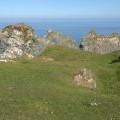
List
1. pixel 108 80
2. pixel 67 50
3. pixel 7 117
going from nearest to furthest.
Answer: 1. pixel 7 117
2. pixel 108 80
3. pixel 67 50

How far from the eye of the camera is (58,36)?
15425 cm

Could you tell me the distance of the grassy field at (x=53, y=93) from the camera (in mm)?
38125

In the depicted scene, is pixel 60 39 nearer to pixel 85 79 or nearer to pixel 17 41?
pixel 17 41

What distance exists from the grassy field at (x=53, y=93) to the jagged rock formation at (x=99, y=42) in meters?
87.3

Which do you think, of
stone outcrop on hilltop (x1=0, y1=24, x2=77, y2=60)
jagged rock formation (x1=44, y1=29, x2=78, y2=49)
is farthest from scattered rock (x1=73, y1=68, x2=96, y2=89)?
jagged rock formation (x1=44, y1=29, x2=78, y2=49)

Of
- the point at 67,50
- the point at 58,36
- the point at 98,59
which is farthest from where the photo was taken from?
the point at 58,36

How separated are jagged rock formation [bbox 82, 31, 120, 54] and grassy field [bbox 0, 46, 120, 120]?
87.3 metres

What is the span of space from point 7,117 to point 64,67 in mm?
26558

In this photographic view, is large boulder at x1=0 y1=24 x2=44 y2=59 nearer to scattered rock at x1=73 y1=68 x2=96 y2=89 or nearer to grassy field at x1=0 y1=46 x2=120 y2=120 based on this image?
grassy field at x1=0 y1=46 x2=120 y2=120

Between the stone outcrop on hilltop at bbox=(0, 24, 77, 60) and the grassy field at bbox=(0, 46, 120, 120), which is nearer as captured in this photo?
the grassy field at bbox=(0, 46, 120, 120)

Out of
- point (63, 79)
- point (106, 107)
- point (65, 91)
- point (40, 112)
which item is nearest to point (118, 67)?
point (63, 79)

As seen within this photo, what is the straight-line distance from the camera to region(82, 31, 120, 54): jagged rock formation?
154500mm

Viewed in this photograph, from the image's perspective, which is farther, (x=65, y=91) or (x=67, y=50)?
(x=67, y=50)

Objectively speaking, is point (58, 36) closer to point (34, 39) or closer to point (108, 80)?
point (34, 39)
